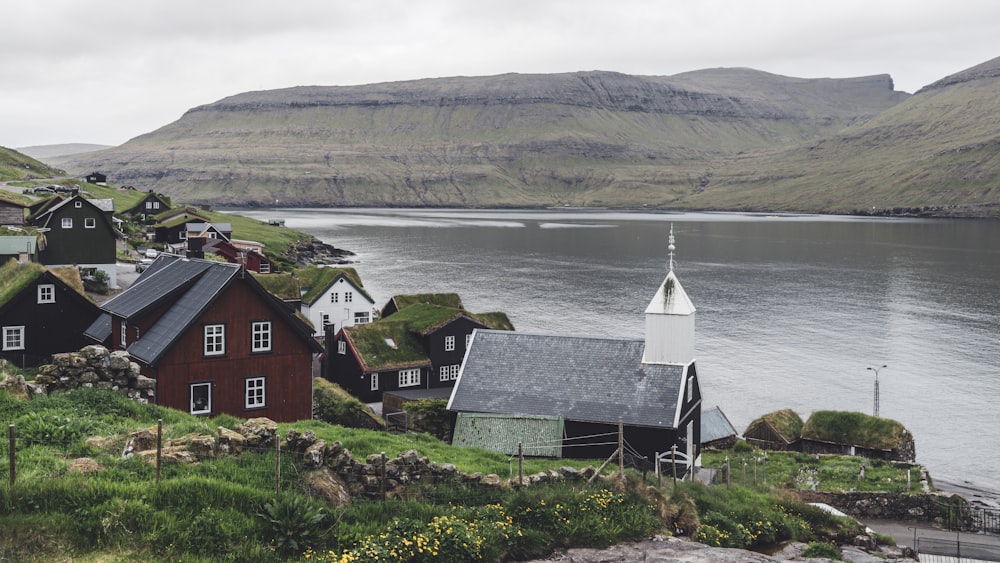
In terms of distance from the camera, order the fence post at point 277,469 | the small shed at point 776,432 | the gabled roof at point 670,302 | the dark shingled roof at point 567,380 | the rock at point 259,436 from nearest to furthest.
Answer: the fence post at point 277,469 < the rock at point 259,436 < the dark shingled roof at point 567,380 < the gabled roof at point 670,302 < the small shed at point 776,432

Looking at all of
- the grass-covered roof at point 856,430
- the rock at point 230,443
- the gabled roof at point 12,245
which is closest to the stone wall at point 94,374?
the rock at point 230,443

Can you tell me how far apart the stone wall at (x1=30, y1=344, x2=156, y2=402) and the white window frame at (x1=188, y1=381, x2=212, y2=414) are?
782 centimetres

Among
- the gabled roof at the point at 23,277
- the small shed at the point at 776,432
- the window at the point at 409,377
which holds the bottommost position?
the small shed at the point at 776,432

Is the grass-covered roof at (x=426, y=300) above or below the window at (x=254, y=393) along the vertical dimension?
above

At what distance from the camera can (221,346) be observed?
35500 millimetres

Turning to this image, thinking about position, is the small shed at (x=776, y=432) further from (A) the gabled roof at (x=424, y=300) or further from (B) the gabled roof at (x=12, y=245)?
(B) the gabled roof at (x=12, y=245)

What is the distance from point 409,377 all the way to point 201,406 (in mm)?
25627

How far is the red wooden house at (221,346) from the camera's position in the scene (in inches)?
1363

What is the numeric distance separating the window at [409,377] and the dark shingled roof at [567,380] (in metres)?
18.2

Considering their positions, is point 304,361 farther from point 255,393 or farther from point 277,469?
point 277,469

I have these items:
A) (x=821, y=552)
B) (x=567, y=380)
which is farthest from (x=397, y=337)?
(x=821, y=552)

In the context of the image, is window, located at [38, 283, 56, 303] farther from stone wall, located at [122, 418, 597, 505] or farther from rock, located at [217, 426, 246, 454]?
rock, located at [217, 426, 246, 454]

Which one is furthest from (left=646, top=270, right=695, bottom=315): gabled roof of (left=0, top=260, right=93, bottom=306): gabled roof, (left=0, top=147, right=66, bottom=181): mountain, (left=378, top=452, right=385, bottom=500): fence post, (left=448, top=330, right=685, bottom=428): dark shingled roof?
(left=0, top=147, right=66, bottom=181): mountain

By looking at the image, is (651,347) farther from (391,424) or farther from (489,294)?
(489,294)
